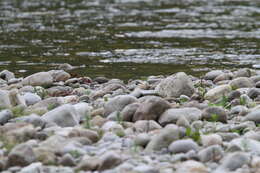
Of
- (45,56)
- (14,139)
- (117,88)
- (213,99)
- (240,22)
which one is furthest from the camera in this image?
(240,22)

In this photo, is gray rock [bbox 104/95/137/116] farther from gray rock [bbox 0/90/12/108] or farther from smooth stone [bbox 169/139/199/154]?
smooth stone [bbox 169/139/199/154]

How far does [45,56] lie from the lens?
11.9 m

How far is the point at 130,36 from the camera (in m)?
14.2

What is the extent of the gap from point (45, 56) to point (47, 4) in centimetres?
935

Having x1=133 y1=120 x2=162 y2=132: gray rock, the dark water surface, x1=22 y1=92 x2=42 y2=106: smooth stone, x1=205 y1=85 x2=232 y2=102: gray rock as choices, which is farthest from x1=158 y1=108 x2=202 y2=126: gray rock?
the dark water surface

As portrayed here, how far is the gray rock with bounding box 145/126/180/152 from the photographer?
16.1ft

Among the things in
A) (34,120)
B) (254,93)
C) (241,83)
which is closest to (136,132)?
(34,120)

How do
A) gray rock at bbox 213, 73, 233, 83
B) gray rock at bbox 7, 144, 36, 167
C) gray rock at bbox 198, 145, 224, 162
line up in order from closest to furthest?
gray rock at bbox 7, 144, 36, 167, gray rock at bbox 198, 145, 224, 162, gray rock at bbox 213, 73, 233, 83

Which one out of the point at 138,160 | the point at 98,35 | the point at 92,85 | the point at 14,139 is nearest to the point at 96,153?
the point at 138,160

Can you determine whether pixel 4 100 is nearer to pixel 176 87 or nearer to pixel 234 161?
pixel 176 87

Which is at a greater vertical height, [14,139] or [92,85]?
[14,139]

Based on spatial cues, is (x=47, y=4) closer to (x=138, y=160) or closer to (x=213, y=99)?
(x=213, y=99)

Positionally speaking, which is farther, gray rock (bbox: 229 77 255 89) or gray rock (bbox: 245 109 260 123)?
gray rock (bbox: 229 77 255 89)

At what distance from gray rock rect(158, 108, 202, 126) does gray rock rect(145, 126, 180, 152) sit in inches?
27.9
